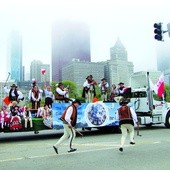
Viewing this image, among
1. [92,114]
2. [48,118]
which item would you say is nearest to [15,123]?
[48,118]

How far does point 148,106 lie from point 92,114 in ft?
14.4

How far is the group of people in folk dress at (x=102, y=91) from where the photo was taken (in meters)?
17.8

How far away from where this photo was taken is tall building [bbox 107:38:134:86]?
66.5 m

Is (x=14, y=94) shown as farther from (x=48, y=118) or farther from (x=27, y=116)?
(x=48, y=118)

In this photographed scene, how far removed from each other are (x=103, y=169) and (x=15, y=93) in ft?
33.4

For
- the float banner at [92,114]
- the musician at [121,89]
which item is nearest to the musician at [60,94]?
the float banner at [92,114]

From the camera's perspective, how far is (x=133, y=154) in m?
9.88

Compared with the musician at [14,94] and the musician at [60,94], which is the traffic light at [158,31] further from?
the musician at [14,94]

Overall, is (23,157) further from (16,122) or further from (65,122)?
(16,122)

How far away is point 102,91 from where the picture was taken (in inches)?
758

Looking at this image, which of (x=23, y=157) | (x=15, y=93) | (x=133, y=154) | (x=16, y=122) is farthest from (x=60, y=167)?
(x=15, y=93)

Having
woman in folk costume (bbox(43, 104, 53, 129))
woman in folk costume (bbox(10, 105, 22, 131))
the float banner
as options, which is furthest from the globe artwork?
woman in folk costume (bbox(10, 105, 22, 131))

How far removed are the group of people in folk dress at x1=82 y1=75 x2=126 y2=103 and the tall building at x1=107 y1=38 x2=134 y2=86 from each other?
3360 cm

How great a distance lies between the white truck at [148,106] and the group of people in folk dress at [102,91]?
1.11 meters
